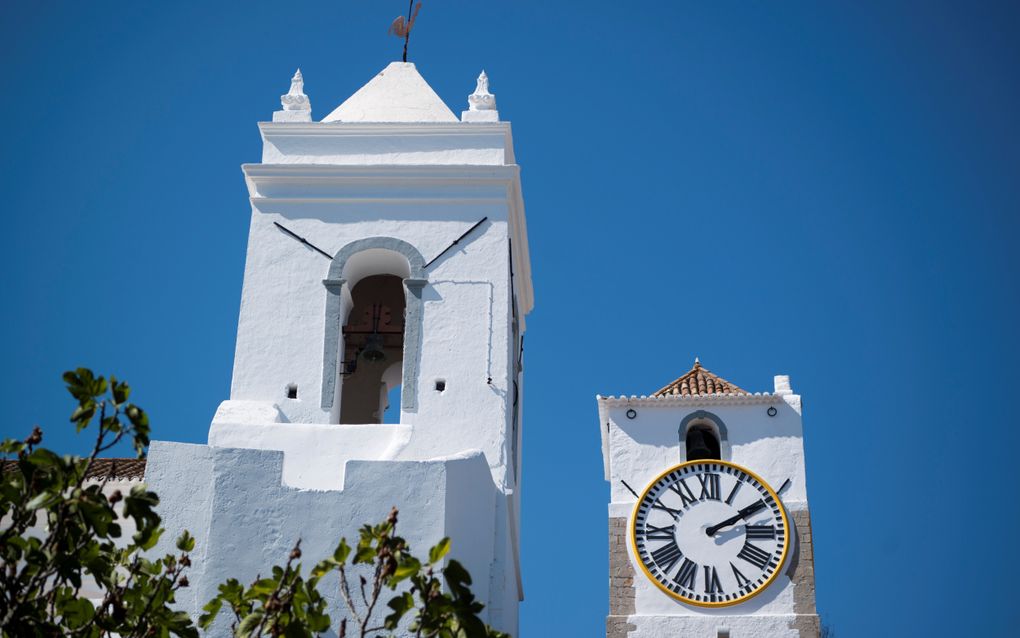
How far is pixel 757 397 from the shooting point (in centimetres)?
2228

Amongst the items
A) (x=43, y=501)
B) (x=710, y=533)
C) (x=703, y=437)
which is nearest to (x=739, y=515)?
(x=710, y=533)

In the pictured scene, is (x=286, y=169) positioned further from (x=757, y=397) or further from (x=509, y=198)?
(x=757, y=397)

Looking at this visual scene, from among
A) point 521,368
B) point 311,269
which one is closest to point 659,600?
point 521,368

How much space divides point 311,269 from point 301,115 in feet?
8.38

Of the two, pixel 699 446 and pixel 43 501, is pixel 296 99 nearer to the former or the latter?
pixel 699 446

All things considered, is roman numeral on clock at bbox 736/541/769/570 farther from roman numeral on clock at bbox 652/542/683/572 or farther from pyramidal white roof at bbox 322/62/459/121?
pyramidal white roof at bbox 322/62/459/121

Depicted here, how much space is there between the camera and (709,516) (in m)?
21.2

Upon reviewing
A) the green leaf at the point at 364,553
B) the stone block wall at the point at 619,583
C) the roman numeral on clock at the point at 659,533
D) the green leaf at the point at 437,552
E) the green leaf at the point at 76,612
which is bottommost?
the green leaf at the point at 76,612

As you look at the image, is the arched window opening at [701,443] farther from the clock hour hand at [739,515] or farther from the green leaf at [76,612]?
the green leaf at [76,612]

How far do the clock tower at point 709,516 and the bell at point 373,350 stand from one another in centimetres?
304

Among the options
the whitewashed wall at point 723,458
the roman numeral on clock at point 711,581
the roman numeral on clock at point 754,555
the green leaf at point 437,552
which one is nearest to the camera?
the green leaf at point 437,552

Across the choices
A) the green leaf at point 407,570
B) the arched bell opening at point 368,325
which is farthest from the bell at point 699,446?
the green leaf at point 407,570

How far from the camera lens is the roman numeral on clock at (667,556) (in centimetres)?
2098

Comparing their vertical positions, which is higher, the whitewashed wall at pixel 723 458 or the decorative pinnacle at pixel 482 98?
the decorative pinnacle at pixel 482 98
